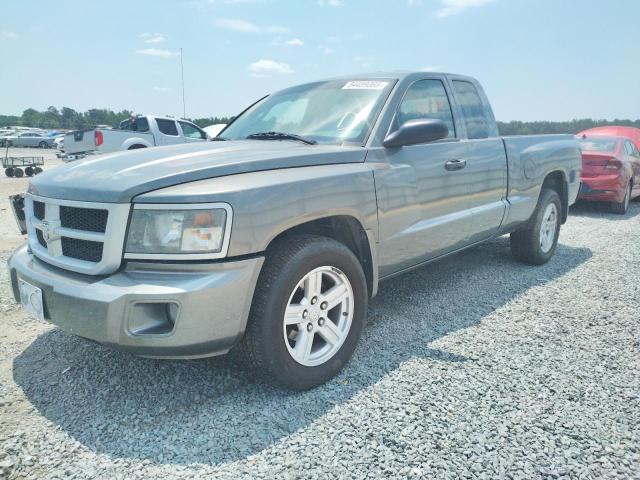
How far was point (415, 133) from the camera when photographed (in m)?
3.01

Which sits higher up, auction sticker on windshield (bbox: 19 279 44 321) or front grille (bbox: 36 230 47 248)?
front grille (bbox: 36 230 47 248)

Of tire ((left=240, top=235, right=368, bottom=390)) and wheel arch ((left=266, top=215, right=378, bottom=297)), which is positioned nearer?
tire ((left=240, top=235, right=368, bottom=390))

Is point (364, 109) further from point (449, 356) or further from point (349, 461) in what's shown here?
point (349, 461)

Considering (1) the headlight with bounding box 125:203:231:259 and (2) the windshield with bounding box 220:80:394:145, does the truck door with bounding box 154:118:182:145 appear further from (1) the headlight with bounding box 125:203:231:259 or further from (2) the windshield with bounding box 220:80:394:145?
(1) the headlight with bounding box 125:203:231:259

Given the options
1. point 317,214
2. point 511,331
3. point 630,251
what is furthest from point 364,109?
point 630,251

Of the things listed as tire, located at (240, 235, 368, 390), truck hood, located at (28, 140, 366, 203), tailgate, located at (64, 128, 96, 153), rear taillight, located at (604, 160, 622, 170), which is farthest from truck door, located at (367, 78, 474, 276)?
tailgate, located at (64, 128, 96, 153)

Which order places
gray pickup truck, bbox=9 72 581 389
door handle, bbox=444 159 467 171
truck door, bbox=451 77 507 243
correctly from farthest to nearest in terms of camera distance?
truck door, bbox=451 77 507 243 < door handle, bbox=444 159 467 171 < gray pickup truck, bbox=9 72 581 389

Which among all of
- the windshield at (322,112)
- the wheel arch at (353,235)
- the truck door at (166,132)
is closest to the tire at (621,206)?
the windshield at (322,112)

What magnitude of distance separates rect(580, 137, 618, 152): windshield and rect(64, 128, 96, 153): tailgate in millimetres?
11816

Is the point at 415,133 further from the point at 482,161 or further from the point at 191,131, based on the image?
the point at 191,131

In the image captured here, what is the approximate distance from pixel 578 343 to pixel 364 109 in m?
2.15

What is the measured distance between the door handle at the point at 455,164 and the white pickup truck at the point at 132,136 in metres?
9.57

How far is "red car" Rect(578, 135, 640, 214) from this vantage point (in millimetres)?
8633

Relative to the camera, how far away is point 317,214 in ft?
8.45
